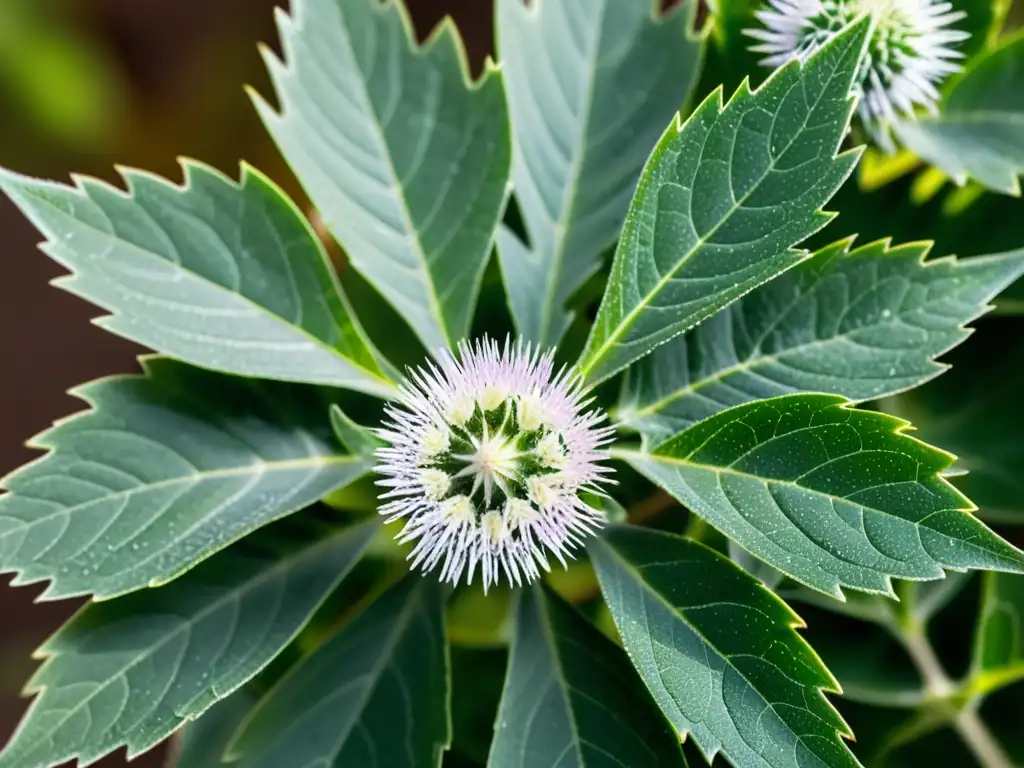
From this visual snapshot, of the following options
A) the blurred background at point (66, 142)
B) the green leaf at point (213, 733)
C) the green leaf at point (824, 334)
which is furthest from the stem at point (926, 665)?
the blurred background at point (66, 142)

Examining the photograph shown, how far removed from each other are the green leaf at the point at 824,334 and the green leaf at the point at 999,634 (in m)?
0.29

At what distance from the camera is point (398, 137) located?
2.19 feet

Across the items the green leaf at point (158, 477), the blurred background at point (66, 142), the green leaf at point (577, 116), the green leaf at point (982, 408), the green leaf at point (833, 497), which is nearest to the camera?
the green leaf at point (833, 497)

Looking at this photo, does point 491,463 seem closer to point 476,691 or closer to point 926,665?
point 476,691

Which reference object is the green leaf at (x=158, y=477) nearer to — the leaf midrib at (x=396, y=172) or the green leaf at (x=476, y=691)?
the leaf midrib at (x=396, y=172)

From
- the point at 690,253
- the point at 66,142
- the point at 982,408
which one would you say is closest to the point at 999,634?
the point at 982,408

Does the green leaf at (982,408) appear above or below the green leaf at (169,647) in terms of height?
above

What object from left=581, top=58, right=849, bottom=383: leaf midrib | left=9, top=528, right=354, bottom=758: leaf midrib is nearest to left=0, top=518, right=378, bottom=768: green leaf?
left=9, top=528, right=354, bottom=758: leaf midrib

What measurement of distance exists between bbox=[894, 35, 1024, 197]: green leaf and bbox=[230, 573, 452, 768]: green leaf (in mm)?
466

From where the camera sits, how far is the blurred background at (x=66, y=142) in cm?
153

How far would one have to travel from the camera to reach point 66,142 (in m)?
1.57

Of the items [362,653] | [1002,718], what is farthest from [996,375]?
[362,653]

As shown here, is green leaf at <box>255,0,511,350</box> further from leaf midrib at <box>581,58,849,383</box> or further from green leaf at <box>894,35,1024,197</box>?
green leaf at <box>894,35,1024,197</box>

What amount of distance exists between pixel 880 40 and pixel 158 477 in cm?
51
